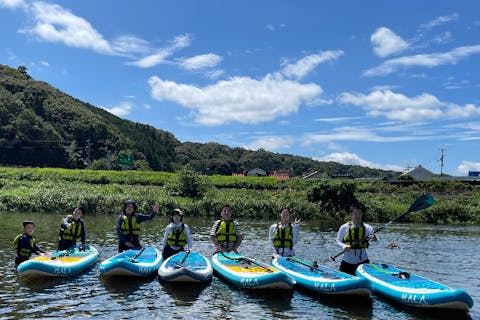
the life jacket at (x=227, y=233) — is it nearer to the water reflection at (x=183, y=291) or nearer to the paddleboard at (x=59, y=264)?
the water reflection at (x=183, y=291)

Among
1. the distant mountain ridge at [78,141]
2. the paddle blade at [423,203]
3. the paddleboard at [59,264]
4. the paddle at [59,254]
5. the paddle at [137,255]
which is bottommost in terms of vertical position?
the paddleboard at [59,264]

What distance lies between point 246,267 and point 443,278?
706 centimetres

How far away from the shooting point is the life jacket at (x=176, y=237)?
1335 cm

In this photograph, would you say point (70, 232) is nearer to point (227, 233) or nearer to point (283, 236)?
point (227, 233)

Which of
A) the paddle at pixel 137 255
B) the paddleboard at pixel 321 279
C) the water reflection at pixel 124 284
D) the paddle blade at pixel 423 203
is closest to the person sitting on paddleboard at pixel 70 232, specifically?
the paddle at pixel 137 255

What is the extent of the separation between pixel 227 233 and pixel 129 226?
3047 mm

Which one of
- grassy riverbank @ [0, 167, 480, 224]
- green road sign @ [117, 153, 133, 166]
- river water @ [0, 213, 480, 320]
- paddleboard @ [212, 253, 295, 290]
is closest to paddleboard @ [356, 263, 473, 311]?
river water @ [0, 213, 480, 320]

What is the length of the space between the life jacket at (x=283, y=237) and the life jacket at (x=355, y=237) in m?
1.78

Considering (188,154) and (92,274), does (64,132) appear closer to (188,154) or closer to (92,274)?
(188,154)

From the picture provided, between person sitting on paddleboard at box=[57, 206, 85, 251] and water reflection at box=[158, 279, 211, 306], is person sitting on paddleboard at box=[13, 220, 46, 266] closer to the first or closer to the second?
person sitting on paddleboard at box=[57, 206, 85, 251]

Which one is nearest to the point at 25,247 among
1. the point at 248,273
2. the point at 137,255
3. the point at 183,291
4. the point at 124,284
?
the point at 137,255

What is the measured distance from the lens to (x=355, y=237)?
37.9 ft

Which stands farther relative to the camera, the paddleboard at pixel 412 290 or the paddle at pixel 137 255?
the paddle at pixel 137 255

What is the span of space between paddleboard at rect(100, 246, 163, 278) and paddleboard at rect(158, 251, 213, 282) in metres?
0.47
